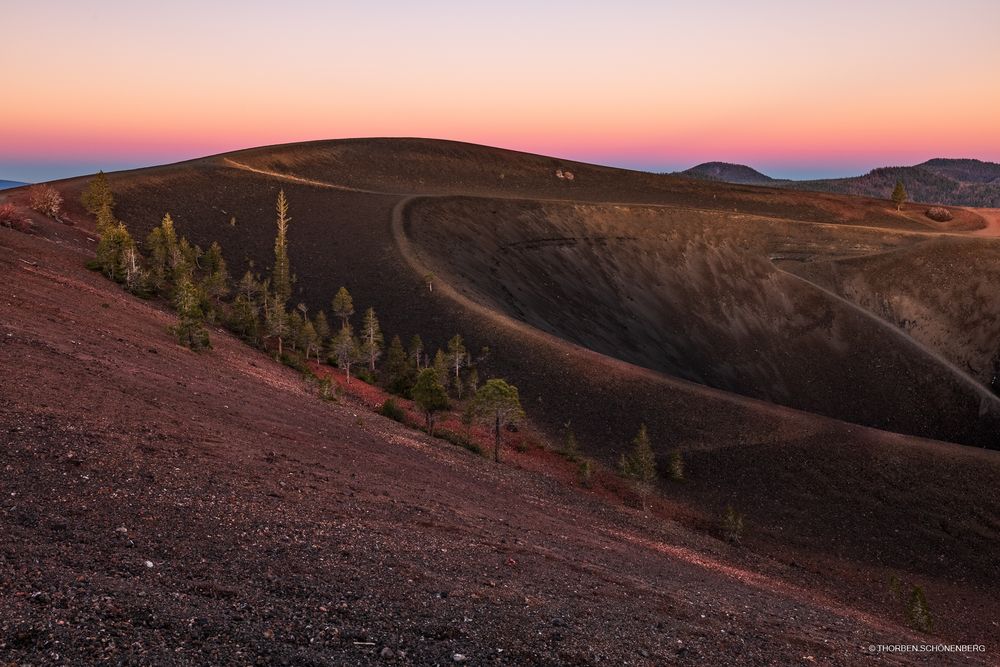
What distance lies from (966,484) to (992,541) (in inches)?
187

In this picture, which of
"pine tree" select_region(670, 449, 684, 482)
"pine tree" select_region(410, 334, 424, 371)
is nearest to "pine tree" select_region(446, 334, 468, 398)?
"pine tree" select_region(410, 334, 424, 371)

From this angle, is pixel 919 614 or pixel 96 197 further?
pixel 96 197

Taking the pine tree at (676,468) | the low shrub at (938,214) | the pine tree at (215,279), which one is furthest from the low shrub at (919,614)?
the low shrub at (938,214)

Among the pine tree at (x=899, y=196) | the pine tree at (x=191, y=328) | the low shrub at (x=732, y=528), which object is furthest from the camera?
the pine tree at (x=899, y=196)

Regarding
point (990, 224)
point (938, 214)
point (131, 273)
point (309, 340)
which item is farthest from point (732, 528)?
point (990, 224)

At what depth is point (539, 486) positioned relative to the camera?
99.9ft

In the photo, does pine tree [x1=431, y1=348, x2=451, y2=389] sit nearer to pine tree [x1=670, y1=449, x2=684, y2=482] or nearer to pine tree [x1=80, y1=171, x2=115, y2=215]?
pine tree [x1=670, y1=449, x2=684, y2=482]

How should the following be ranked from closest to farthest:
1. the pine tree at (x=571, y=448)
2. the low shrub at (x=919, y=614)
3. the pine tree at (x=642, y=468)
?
the low shrub at (x=919, y=614), the pine tree at (x=642, y=468), the pine tree at (x=571, y=448)

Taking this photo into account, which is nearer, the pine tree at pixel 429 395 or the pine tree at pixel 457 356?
the pine tree at pixel 429 395

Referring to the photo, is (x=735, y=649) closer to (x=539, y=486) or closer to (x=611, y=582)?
(x=611, y=582)

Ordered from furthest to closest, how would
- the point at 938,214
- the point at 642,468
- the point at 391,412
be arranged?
the point at 938,214 → the point at 391,412 → the point at 642,468

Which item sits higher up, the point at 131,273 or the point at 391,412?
the point at 131,273

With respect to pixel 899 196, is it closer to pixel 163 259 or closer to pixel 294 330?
pixel 294 330

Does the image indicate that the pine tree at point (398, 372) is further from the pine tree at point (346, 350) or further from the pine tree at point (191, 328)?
the pine tree at point (191, 328)
